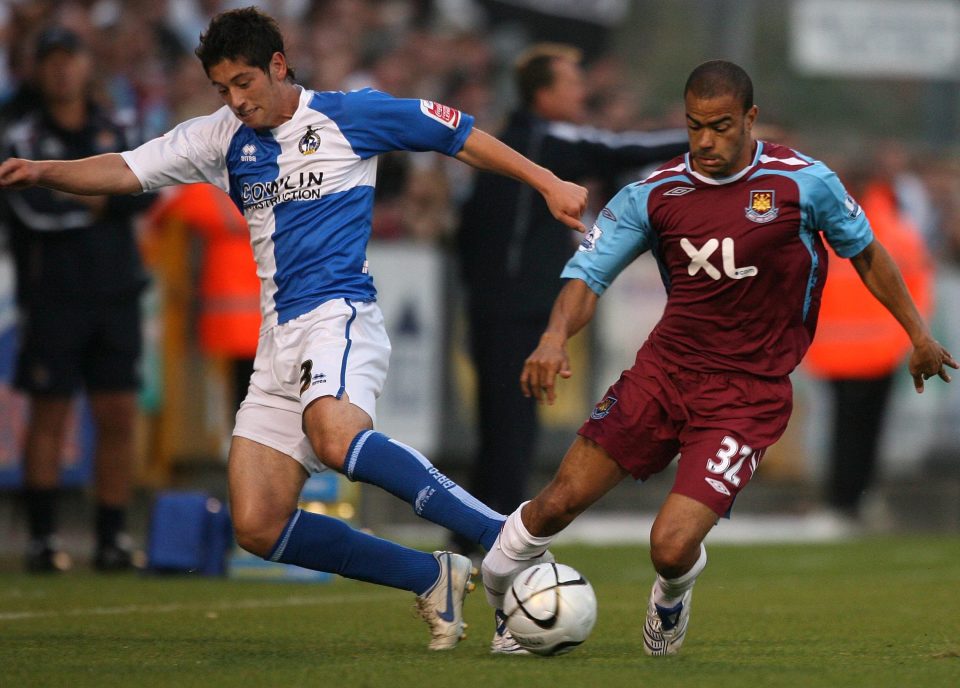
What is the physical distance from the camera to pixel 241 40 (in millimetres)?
6129

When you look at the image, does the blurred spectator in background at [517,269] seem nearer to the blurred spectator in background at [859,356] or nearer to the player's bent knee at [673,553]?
the player's bent knee at [673,553]

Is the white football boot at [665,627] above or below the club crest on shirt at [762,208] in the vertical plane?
below

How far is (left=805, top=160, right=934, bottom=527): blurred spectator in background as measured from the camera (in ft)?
42.9

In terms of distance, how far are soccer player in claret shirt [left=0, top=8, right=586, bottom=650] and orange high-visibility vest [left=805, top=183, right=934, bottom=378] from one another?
7.42 metres

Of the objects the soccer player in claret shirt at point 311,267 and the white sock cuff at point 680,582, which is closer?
the white sock cuff at point 680,582

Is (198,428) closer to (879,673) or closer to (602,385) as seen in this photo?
(602,385)

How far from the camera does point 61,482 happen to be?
11148 millimetres

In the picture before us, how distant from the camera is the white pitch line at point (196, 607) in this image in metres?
7.35

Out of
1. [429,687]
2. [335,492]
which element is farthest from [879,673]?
[335,492]

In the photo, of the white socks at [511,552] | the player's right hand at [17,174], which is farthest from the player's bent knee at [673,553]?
the player's right hand at [17,174]

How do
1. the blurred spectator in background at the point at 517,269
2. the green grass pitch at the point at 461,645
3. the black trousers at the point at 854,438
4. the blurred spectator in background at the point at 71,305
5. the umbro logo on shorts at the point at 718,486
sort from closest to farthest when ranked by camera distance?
the green grass pitch at the point at 461,645 < the umbro logo on shorts at the point at 718,486 < the blurred spectator in background at the point at 517,269 < the blurred spectator in background at the point at 71,305 < the black trousers at the point at 854,438

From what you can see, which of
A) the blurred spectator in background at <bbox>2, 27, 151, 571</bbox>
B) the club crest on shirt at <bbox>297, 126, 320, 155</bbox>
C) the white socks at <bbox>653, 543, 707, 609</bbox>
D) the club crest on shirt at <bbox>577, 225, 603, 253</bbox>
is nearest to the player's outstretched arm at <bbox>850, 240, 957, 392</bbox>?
the club crest on shirt at <bbox>577, 225, 603, 253</bbox>

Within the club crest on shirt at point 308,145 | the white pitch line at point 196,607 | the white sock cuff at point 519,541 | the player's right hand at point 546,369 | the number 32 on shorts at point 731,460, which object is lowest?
the white pitch line at point 196,607

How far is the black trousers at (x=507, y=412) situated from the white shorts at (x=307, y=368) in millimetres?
2950
